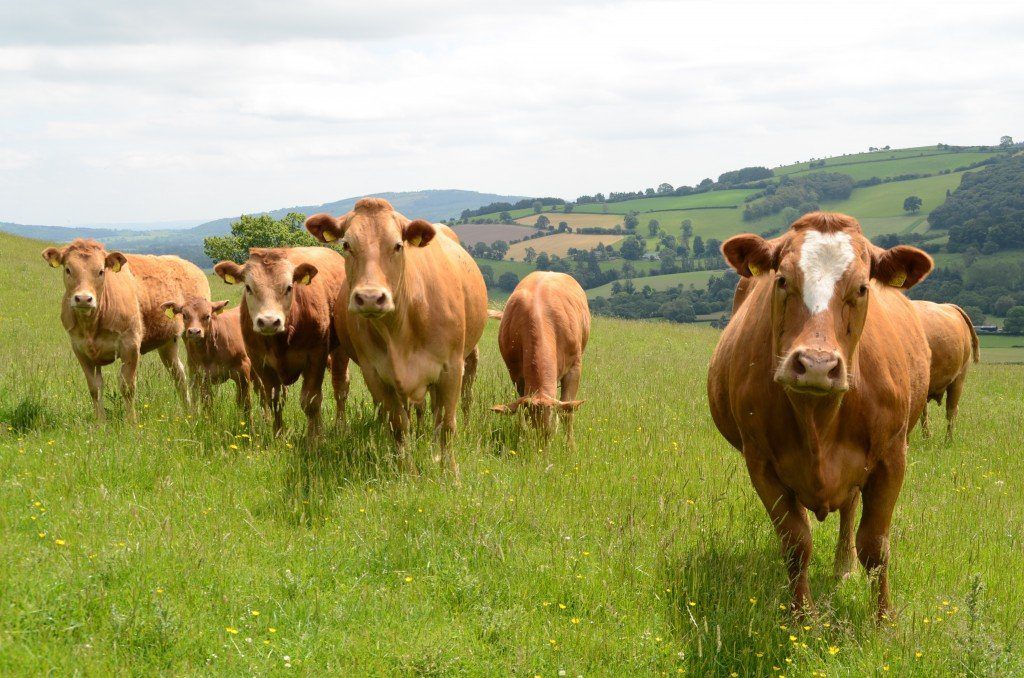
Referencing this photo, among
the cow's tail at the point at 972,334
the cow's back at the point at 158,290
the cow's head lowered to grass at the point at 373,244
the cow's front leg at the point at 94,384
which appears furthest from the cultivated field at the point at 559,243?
the cow's head lowered to grass at the point at 373,244

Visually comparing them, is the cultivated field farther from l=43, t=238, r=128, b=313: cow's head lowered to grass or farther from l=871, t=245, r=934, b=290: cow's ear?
l=871, t=245, r=934, b=290: cow's ear

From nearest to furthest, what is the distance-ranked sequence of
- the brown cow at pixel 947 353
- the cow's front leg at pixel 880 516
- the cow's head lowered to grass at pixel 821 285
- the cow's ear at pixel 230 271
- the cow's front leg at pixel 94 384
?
the cow's head lowered to grass at pixel 821 285, the cow's front leg at pixel 880 516, the cow's ear at pixel 230 271, the cow's front leg at pixel 94 384, the brown cow at pixel 947 353

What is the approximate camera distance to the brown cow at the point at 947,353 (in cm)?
1027

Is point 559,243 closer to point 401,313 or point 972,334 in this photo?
point 972,334

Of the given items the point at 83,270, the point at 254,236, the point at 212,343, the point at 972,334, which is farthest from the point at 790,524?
the point at 254,236

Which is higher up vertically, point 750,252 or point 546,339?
point 750,252

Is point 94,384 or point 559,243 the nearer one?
point 94,384

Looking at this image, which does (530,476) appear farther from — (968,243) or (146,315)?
(968,243)

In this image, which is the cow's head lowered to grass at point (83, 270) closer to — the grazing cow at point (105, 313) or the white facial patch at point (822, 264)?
the grazing cow at point (105, 313)

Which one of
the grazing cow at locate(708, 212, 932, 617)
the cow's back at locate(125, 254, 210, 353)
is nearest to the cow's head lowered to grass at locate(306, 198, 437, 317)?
the grazing cow at locate(708, 212, 932, 617)

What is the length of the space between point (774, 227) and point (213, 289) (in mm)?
80569

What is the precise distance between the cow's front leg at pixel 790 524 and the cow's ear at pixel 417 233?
10.8ft

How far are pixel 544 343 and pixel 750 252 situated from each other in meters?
4.03

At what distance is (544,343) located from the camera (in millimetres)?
8336
